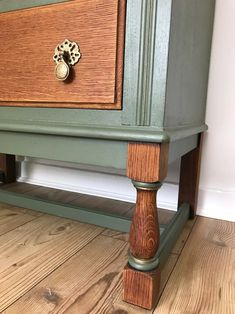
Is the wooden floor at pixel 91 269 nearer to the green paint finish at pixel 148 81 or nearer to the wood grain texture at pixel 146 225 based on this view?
Result: the wood grain texture at pixel 146 225

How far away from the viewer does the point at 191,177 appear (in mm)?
970

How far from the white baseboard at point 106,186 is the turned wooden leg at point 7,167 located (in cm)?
5

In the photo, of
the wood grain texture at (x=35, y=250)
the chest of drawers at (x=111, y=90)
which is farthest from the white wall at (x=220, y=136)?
the wood grain texture at (x=35, y=250)

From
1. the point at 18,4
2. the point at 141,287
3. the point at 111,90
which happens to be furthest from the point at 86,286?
the point at 18,4

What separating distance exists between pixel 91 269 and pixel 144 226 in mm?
230

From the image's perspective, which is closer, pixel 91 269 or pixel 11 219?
pixel 91 269

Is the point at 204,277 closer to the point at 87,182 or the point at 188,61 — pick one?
the point at 188,61

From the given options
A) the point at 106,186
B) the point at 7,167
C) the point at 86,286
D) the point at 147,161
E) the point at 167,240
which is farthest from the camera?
the point at 7,167

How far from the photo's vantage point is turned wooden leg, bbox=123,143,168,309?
494 millimetres

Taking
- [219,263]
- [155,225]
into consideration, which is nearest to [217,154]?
[219,263]

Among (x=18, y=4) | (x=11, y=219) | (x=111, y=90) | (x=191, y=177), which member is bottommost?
(x=11, y=219)

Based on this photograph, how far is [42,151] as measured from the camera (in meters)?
0.63

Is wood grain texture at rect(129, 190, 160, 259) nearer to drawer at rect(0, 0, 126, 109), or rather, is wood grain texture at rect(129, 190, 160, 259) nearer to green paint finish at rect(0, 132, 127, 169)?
green paint finish at rect(0, 132, 127, 169)

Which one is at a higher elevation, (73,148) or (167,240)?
(73,148)
